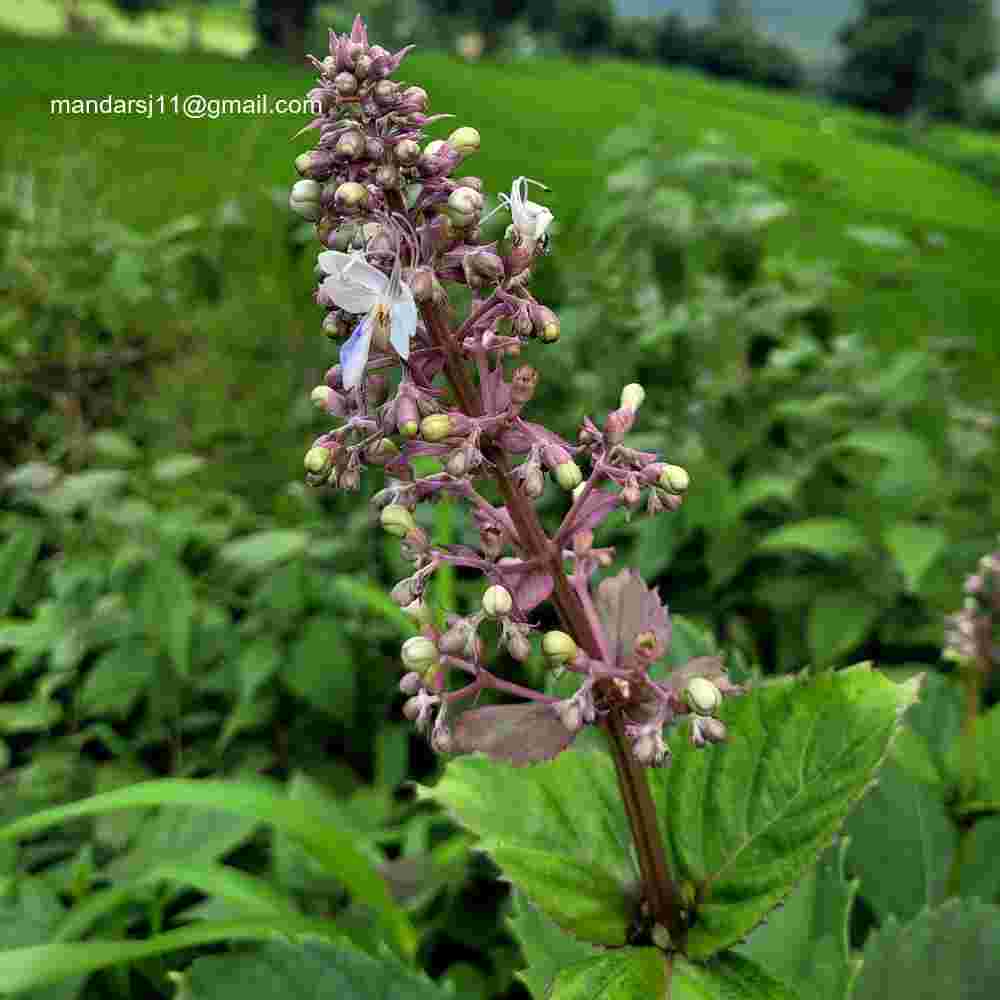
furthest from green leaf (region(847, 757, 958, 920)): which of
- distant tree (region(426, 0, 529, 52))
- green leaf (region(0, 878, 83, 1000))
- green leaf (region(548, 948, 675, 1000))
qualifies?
distant tree (region(426, 0, 529, 52))

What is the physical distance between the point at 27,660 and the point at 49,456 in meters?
1.22

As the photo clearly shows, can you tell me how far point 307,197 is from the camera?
0.87 metres

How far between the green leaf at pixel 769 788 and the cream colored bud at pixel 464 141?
63cm

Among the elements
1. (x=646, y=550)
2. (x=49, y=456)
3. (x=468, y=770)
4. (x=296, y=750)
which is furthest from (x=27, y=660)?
(x=468, y=770)

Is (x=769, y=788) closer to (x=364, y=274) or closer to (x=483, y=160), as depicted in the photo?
(x=364, y=274)

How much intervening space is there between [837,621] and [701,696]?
5.95ft

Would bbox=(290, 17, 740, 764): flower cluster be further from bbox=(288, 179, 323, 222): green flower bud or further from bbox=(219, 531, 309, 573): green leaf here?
bbox=(219, 531, 309, 573): green leaf

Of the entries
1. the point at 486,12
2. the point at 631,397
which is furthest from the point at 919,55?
the point at 631,397

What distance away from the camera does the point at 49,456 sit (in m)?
3.54

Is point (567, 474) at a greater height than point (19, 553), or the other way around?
point (567, 474)

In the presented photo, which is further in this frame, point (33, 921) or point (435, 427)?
point (33, 921)

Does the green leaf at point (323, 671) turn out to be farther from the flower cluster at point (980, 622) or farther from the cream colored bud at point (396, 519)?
the cream colored bud at point (396, 519)

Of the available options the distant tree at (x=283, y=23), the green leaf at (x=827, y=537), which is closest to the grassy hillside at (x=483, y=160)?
the distant tree at (x=283, y=23)

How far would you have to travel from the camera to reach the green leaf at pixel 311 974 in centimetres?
128
